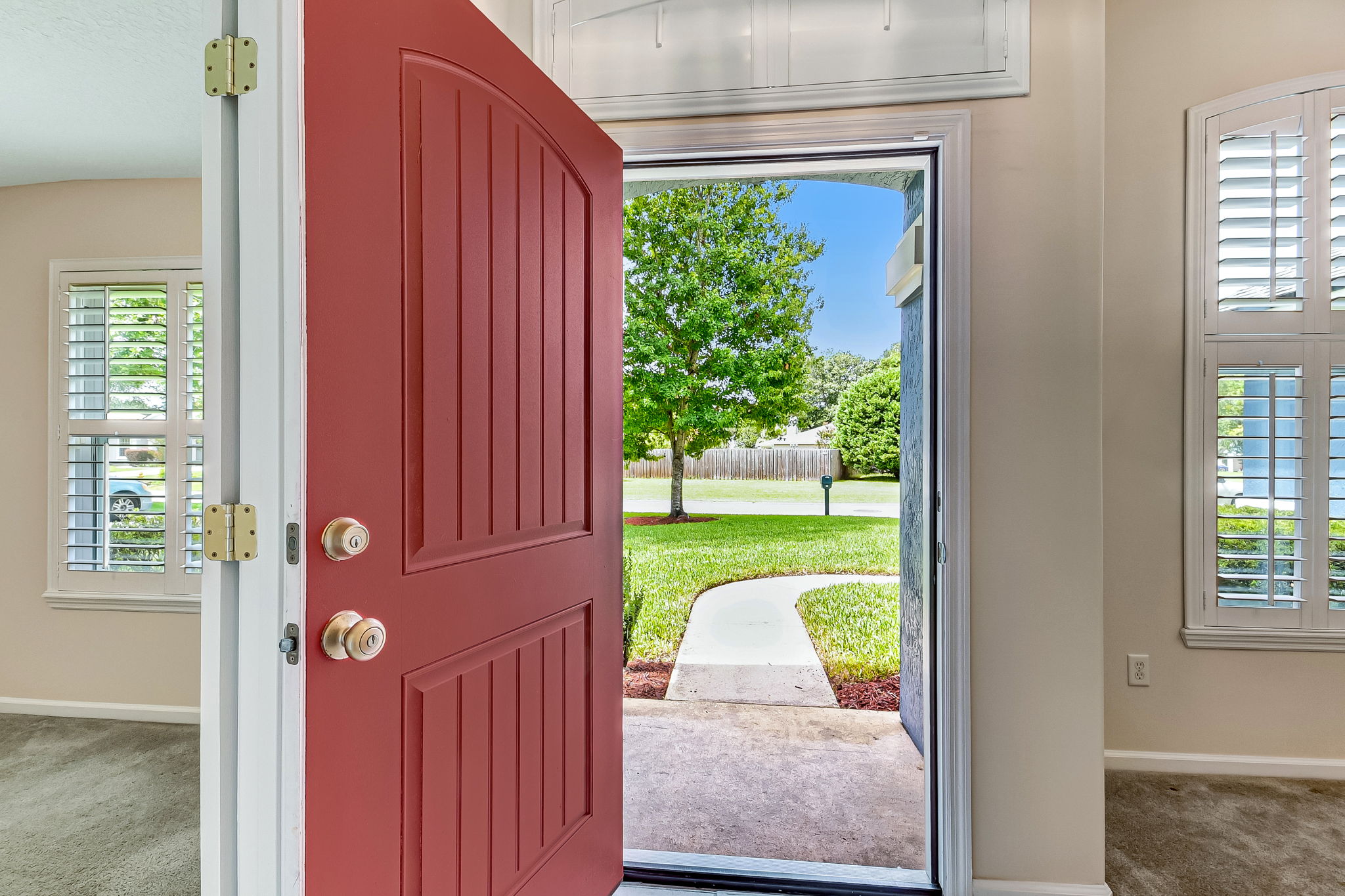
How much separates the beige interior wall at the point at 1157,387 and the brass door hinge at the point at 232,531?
8.56 ft

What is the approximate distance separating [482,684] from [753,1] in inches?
71.1

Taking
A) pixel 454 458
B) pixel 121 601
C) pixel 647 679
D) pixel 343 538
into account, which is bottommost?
pixel 647 679

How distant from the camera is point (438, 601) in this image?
103cm

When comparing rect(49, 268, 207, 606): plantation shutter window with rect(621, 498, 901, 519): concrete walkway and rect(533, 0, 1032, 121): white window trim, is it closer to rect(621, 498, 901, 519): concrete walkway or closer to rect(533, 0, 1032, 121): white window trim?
rect(533, 0, 1032, 121): white window trim

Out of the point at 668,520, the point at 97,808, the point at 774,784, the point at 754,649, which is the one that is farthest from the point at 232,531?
the point at 668,520

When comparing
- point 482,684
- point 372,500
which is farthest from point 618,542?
point 372,500

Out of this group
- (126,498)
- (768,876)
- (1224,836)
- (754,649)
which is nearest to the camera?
(768,876)

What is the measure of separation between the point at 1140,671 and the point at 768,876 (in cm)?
162

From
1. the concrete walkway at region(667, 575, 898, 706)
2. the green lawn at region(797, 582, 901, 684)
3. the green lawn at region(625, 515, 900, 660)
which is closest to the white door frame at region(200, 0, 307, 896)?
the concrete walkway at region(667, 575, 898, 706)

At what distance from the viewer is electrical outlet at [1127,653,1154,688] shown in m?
2.25

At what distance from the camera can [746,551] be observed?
15.3 ft

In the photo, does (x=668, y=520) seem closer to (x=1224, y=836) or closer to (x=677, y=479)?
(x=677, y=479)

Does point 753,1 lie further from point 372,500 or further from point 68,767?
point 68,767

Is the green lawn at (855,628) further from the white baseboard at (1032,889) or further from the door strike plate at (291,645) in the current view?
the door strike plate at (291,645)
